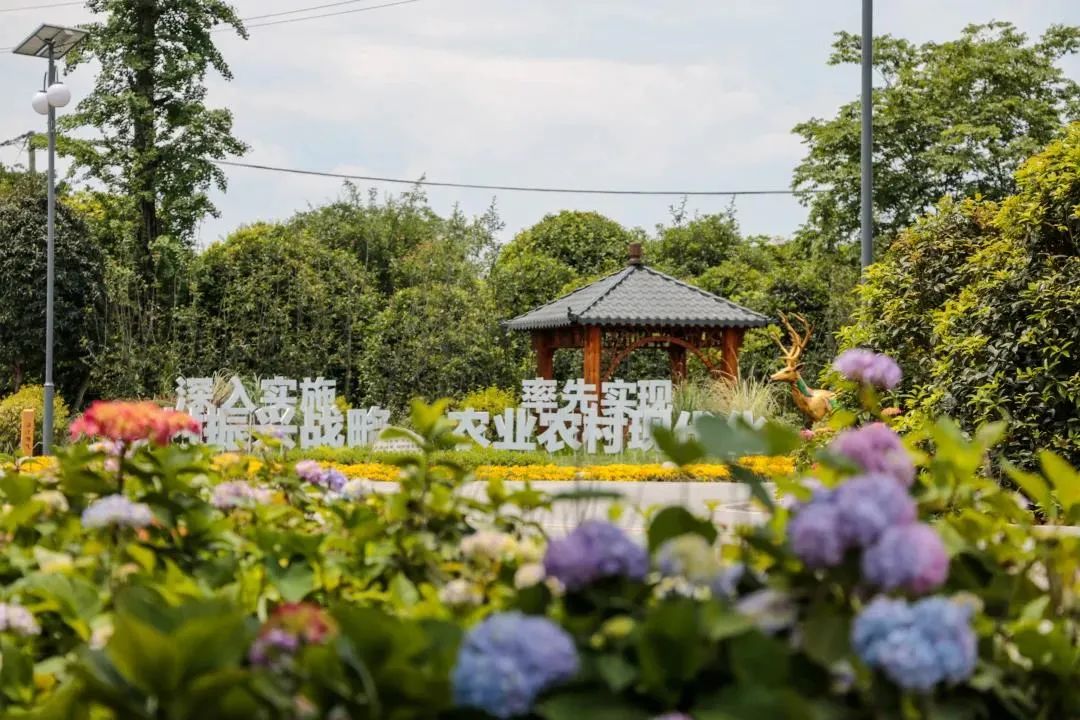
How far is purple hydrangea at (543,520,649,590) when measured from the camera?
142 cm

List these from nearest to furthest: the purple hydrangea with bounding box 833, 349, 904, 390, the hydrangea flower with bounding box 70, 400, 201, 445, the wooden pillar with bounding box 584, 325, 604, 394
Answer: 1. the hydrangea flower with bounding box 70, 400, 201, 445
2. the purple hydrangea with bounding box 833, 349, 904, 390
3. the wooden pillar with bounding box 584, 325, 604, 394

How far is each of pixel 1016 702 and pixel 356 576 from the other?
1152mm

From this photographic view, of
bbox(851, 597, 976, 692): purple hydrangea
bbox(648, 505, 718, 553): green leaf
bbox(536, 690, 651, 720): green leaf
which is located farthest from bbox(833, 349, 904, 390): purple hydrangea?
bbox(536, 690, 651, 720): green leaf

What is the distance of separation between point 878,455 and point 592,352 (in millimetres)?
15688

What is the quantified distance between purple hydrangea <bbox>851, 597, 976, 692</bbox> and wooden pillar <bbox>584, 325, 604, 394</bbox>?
52.1ft

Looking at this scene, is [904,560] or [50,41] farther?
[50,41]

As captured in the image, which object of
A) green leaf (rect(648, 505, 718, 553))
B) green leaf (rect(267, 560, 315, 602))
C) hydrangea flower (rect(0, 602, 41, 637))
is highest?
green leaf (rect(648, 505, 718, 553))

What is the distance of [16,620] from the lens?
190cm

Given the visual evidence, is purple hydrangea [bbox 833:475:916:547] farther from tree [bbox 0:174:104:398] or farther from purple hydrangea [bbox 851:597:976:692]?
tree [bbox 0:174:104:398]

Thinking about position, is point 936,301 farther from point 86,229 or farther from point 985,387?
point 86,229

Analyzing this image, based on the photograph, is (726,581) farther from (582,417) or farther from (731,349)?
(731,349)

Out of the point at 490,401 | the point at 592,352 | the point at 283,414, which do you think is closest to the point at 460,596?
the point at 592,352

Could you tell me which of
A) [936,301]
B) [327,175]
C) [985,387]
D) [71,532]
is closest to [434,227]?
[327,175]

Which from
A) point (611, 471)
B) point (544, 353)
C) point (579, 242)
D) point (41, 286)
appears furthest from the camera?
point (579, 242)
